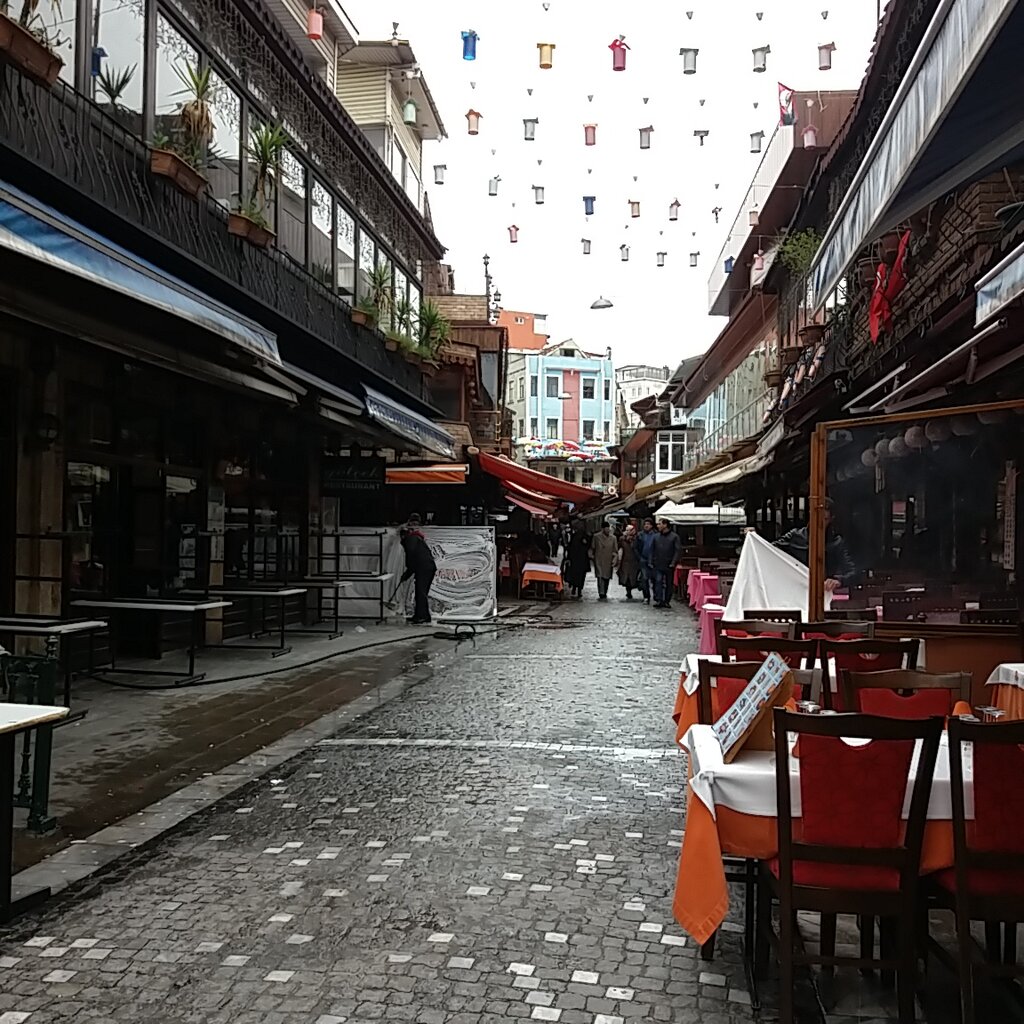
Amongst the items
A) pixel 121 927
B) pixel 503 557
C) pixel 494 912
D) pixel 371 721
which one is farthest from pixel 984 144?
pixel 503 557

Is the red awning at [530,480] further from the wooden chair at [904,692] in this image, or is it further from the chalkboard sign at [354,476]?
the wooden chair at [904,692]

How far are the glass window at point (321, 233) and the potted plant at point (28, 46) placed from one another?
271 inches

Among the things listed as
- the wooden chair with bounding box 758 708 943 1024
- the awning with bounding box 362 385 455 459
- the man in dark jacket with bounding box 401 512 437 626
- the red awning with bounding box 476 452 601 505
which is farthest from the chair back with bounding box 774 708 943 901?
the red awning with bounding box 476 452 601 505

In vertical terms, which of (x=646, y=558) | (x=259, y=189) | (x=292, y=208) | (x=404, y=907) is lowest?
(x=404, y=907)

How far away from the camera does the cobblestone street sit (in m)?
3.59

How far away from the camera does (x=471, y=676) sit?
11.6m

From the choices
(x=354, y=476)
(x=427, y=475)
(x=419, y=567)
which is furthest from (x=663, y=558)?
(x=354, y=476)

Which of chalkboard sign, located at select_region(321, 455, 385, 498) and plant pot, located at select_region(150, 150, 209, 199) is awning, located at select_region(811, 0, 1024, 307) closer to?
plant pot, located at select_region(150, 150, 209, 199)

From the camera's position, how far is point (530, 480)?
2217cm

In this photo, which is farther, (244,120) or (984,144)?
(244,120)

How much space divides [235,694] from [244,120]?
Result: 270 inches

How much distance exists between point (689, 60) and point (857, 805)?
1078 centimetres

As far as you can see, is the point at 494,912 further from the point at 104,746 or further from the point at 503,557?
the point at 503,557

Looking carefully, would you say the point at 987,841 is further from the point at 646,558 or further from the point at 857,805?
the point at 646,558
